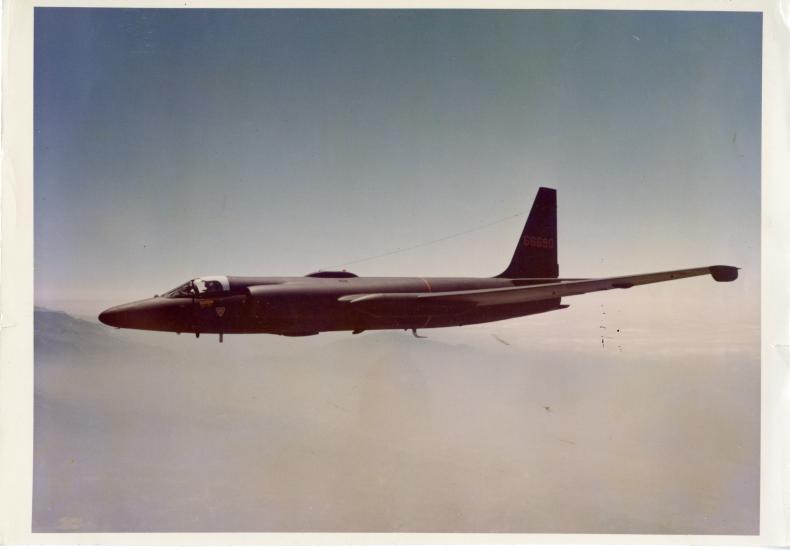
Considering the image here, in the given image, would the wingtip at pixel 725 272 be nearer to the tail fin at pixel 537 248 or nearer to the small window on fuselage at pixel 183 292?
the tail fin at pixel 537 248

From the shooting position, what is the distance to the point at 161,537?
482 cm

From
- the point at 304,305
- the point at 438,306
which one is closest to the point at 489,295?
the point at 438,306

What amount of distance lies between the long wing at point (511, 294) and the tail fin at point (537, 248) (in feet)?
2.58

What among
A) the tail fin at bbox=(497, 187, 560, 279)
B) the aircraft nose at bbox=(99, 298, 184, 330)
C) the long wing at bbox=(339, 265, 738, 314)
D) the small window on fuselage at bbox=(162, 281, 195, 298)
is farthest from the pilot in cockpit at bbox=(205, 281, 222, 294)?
the tail fin at bbox=(497, 187, 560, 279)

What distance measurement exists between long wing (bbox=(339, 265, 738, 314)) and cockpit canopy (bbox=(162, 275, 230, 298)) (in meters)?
1.13

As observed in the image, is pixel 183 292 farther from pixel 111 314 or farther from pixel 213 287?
pixel 111 314

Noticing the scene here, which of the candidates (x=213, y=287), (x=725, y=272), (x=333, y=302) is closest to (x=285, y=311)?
(x=333, y=302)

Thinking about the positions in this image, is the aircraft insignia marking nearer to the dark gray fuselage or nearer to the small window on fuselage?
the dark gray fuselage

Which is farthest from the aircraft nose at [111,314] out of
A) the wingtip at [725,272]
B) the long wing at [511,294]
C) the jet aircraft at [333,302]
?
the wingtip at [725,272]

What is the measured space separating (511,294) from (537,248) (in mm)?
1176

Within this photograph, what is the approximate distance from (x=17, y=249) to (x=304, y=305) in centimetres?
254

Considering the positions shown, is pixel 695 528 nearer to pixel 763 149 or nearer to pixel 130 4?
pixel 763 149

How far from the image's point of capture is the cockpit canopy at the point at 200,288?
512 centimetres

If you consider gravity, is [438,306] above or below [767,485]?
above
